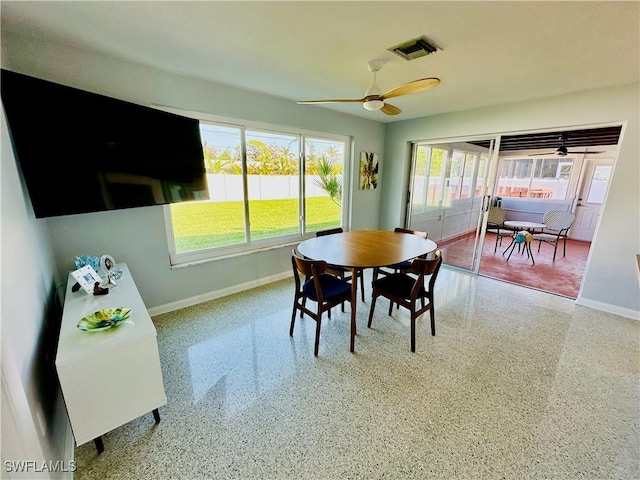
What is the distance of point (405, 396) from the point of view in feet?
5.86

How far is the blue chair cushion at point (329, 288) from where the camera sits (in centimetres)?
223

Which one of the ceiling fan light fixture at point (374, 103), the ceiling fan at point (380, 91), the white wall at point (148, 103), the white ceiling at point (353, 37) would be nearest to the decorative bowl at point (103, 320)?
the white wall at point (148, 103)

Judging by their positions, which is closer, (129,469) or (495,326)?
(129,469)

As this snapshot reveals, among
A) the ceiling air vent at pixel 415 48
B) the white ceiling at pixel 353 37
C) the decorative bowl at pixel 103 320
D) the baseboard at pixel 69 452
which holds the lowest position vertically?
the baseboard at pixel 69 452

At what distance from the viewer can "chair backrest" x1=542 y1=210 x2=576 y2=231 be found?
488 cm

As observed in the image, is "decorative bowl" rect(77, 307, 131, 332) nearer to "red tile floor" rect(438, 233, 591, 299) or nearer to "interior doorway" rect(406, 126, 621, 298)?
"interior doorway" rect(406, 126, 621, 298)

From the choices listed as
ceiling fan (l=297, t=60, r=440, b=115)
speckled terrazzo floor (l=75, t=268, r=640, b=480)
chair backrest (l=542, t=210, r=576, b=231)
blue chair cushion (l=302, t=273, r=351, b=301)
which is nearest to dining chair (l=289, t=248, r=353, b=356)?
blue chair cushion (l=302, t=273, r=351, b=301)

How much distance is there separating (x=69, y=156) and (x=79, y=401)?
5.17ft

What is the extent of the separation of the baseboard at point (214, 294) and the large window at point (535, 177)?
6.84 meters

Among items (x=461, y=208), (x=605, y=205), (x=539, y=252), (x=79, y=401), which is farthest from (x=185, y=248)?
(x=539, y=252)

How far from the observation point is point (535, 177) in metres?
6.62

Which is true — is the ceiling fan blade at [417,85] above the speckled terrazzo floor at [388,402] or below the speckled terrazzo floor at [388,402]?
above

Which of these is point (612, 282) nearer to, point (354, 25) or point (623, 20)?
point (623, 20)

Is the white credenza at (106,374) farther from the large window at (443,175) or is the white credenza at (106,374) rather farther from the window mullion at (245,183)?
the large window at (443,175)
